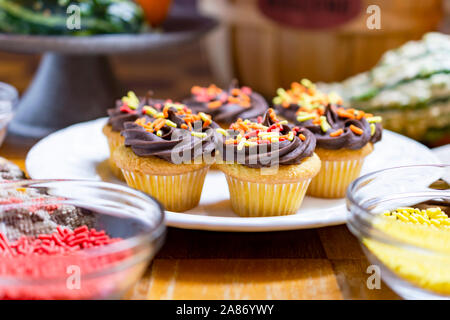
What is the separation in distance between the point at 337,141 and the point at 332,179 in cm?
10

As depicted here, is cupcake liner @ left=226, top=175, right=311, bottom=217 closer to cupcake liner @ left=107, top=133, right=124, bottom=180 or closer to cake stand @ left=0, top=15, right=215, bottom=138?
cupcake liner @ left=107, top=133, right=124, bottom=180

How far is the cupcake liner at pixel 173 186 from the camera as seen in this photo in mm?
1284

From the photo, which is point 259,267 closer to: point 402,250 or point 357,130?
point 402,250

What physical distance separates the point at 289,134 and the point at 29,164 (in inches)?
22.8

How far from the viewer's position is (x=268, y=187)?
4.08ft

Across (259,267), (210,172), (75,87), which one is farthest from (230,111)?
(75,87)

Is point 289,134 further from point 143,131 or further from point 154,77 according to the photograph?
point 154,77

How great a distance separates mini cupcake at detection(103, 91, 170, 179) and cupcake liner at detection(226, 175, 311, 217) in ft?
1.01

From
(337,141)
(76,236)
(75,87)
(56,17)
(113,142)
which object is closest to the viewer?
(76,236)

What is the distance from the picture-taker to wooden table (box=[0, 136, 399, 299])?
39.5 inches

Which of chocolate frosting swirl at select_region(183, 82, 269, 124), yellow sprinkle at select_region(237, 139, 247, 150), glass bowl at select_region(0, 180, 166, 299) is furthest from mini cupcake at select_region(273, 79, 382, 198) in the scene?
glass bowl at select_region(0, 180, 166, 299)

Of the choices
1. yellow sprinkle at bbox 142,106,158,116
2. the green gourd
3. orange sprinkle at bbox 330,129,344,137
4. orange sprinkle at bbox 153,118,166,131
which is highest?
the green gourd

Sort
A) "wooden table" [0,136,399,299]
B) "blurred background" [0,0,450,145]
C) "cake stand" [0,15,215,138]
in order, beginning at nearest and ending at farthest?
"wooden table" [0,136,399,299] < "cake stand" [0,15,215,138] < "blurred background" [0,0,450,145]
